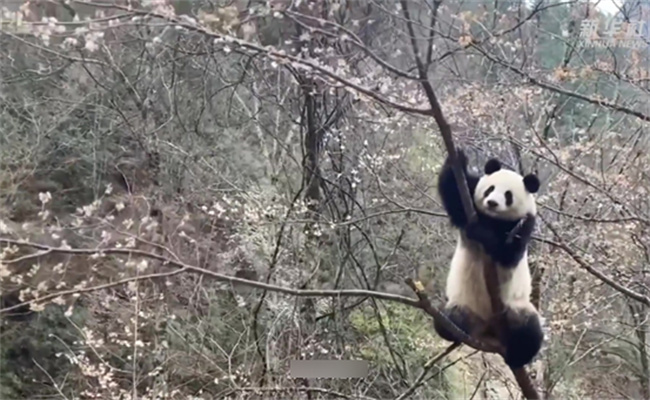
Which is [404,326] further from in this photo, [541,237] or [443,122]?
[443,122]

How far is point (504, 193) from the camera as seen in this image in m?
1.57

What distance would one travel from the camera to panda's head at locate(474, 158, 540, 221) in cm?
155

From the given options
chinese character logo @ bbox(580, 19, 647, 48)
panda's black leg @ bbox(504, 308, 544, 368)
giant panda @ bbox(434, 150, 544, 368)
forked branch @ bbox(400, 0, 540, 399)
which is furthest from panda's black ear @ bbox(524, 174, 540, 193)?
chinese character logo @ bbox(580, 19, 647, 48)

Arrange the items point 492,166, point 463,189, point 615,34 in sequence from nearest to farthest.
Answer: point 463,189, point 492,166, point 615,34

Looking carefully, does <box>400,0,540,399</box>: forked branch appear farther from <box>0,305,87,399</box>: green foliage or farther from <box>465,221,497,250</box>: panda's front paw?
<box>0,305,87,399</box>: green foliage

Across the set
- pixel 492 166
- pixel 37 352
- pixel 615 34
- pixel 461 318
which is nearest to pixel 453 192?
pixel 492 166

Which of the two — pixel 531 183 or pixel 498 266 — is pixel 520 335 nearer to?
pixel 498 266

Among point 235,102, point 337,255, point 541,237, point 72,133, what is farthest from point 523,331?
point 72,133

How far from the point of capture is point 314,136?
1834 mm

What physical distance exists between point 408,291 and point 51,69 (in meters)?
0.93

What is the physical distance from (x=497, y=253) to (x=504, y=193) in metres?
0.12

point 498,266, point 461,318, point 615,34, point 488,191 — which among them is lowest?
point 461,318

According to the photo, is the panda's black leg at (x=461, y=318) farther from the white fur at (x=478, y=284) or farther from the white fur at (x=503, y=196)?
the white fur at (x=503, y=196)

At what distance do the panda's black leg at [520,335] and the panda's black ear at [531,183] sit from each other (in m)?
0.24
